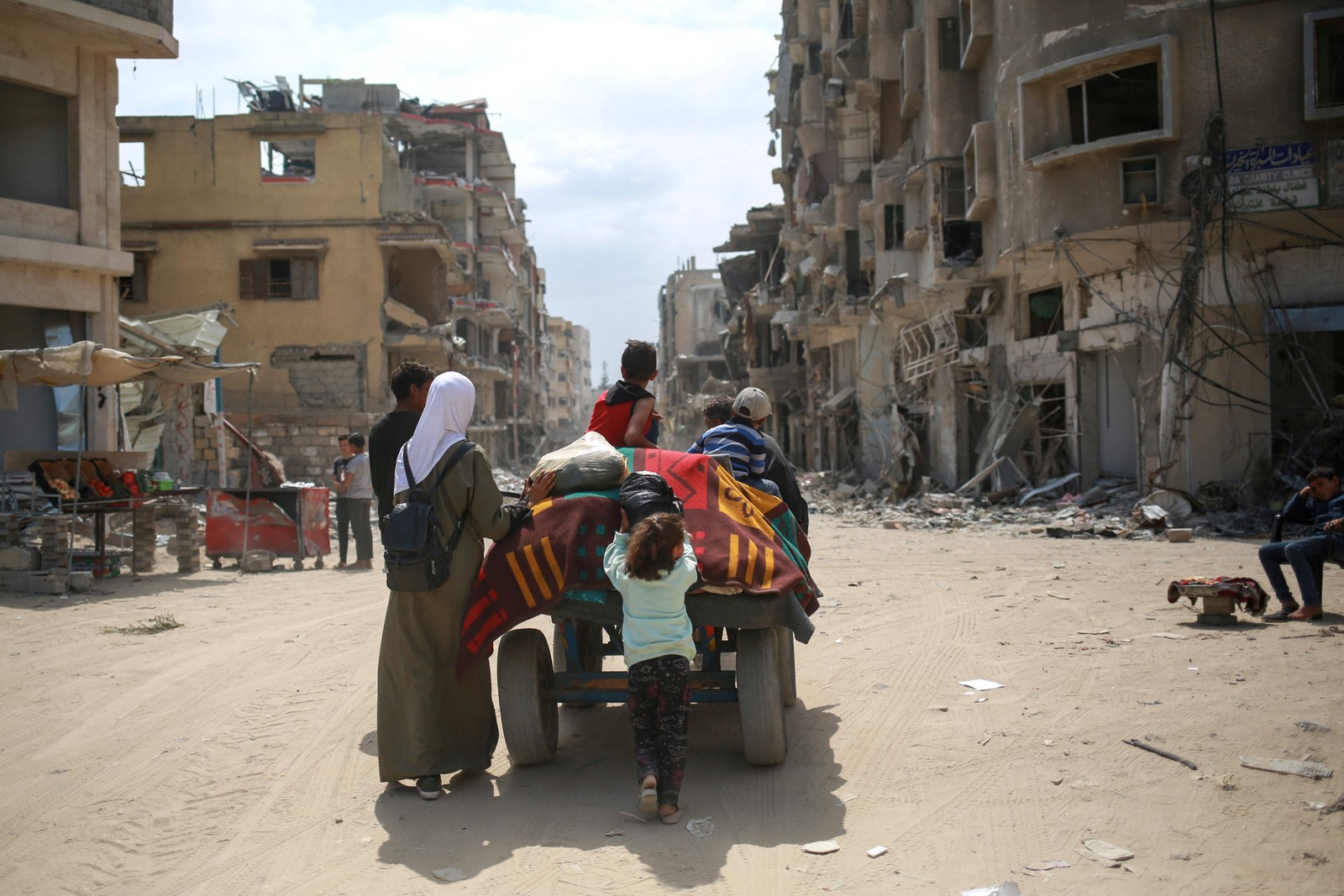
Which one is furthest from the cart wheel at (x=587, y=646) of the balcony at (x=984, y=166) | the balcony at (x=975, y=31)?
the balcony at (x=975, y=31)

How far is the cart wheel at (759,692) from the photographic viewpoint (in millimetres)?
4793

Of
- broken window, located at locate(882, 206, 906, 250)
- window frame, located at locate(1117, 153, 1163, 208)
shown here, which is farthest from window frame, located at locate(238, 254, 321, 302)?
window frame, located at locate(1117, 153, 1163, 208)

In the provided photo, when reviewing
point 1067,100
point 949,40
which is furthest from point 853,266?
point 1067,100

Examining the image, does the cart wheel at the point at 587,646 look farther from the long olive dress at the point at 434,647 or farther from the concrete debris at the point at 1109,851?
the concrete debris at the point at 1109,851

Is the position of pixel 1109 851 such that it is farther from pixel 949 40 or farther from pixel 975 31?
pixel 949 40

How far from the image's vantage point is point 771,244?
4816cm

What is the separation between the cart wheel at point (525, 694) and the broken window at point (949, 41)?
20.0m

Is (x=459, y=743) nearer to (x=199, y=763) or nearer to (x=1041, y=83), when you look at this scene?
(x=199, y=763)

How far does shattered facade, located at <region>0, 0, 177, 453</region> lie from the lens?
15258mm

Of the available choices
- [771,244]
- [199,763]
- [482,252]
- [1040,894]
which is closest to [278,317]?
[482,252]

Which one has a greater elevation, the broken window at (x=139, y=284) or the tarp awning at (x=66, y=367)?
the broken window at (x=139, y=284)

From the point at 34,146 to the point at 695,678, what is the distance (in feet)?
51.7

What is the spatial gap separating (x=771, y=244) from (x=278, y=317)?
24.2m

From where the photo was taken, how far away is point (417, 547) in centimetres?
459
